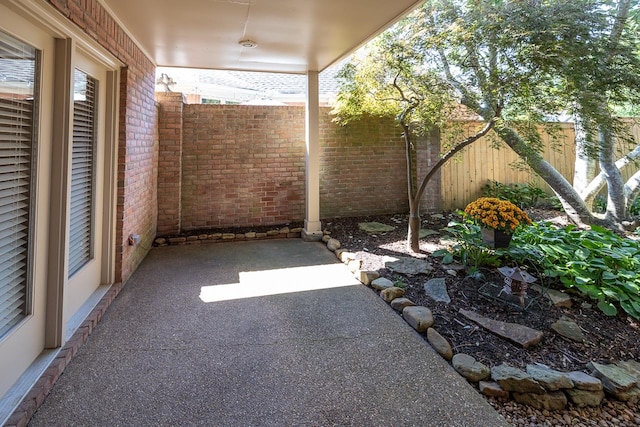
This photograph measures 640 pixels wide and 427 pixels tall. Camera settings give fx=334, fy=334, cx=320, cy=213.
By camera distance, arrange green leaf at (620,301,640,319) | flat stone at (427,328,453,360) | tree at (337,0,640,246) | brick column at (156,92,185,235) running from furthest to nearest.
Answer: brick column at (156,92,185,235) < tree at (337,0,640,246) < green leaf at (620,301,640,319) < flat stone at (427,328,453,360)

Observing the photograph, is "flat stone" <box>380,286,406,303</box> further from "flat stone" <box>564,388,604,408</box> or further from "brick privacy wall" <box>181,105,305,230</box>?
"brick privacy wall" <box>181,105,305,230</box>

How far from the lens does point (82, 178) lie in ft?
8.80

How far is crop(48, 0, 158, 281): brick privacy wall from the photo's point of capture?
8.20 ft

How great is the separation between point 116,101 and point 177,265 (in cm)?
187

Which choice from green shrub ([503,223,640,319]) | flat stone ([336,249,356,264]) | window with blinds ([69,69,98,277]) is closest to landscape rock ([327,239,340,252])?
flat stone ([336,249,356,264])

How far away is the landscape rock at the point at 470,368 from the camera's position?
1.95 meters

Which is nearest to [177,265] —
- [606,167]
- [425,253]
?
[425,253]

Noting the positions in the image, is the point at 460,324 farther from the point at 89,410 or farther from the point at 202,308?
the point at 89,410

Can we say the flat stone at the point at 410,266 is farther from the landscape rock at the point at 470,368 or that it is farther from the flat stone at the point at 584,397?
the flat stone at the point at 584,397

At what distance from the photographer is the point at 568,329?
8.23 feet

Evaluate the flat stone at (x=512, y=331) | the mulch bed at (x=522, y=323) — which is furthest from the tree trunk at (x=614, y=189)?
the flat stone at (x=512, y=331)

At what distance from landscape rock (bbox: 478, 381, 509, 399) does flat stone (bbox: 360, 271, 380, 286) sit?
156cm

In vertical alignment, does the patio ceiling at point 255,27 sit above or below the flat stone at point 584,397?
above

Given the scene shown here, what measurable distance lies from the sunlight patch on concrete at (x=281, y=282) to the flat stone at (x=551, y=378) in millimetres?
1762
